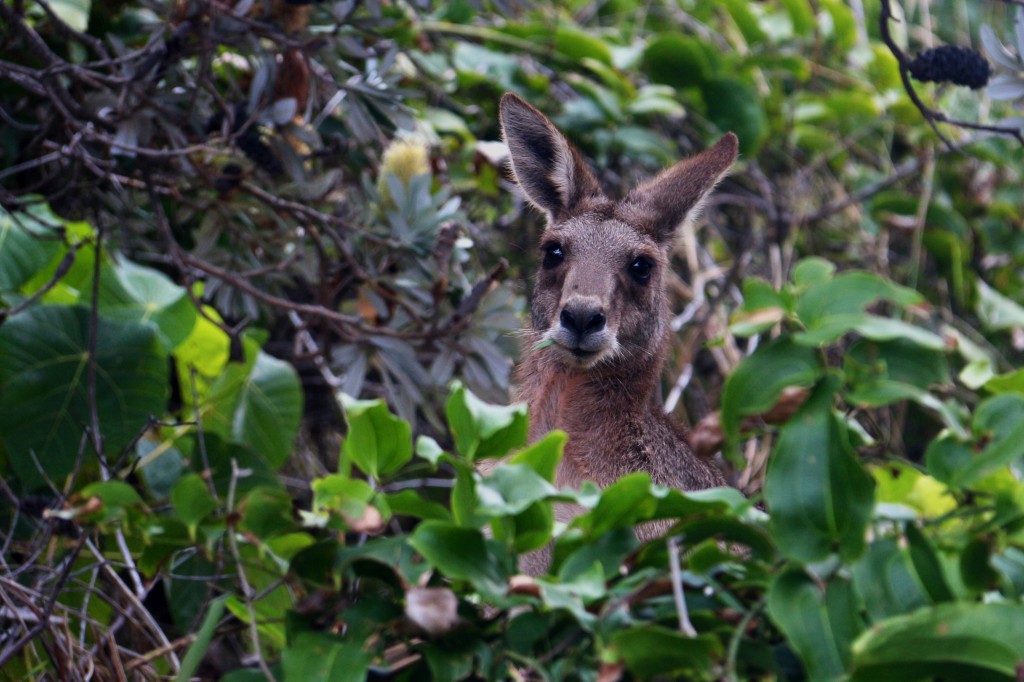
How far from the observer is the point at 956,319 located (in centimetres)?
689

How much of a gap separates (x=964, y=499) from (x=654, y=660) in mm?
768

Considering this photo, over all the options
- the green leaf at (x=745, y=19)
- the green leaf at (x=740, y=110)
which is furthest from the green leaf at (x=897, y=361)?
the green leaf at (x=745, y=19)

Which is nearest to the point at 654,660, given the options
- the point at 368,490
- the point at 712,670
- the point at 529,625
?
the point at 712,670

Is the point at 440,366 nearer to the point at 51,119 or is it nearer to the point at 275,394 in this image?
the point at 275,394

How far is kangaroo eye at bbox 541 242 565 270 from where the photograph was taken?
172 inches

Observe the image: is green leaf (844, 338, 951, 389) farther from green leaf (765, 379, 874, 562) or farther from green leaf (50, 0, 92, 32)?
green leaf (50, 0, 92, 32)

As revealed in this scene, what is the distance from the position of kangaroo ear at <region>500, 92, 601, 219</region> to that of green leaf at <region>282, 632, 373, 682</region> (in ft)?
8.79

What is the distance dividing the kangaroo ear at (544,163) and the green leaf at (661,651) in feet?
9.06

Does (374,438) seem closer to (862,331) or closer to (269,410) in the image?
(862,331)

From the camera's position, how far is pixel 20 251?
436cm

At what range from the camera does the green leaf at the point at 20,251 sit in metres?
4.32

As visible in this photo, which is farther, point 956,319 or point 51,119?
point 956,319

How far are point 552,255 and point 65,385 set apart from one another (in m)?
1.83

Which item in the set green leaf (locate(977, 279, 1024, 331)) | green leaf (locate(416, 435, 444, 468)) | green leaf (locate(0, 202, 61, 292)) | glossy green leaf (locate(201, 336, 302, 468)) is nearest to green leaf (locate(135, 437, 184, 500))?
glossy green leaf (locate(201, 336, 302, 468))
